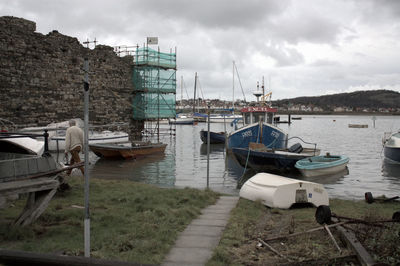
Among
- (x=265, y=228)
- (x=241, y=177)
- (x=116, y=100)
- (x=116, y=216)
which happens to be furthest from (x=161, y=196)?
(x=116, y=100)

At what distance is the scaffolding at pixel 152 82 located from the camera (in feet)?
111

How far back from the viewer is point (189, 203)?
927 centimetres

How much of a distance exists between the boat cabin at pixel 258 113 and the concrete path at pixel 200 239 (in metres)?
16.9

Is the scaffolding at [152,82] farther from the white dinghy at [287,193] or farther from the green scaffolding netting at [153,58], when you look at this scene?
the white dinghy at [287,193]

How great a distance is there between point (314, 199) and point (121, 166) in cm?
1365

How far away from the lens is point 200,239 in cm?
648

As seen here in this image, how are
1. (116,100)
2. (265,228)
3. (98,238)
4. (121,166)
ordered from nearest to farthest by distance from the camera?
(98,238) < (265,228) < (121,166) < (116,100)

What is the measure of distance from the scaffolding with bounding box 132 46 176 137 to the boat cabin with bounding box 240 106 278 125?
9.77 m

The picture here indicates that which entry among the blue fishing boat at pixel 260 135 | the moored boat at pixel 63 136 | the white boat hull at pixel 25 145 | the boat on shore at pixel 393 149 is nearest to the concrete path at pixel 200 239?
the white boat hull at pixel 25 145

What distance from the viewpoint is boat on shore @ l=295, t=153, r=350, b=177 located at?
1791 cm

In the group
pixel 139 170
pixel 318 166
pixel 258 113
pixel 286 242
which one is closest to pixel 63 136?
pixel 139 170

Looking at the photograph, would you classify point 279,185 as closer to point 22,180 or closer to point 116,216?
point 116,216

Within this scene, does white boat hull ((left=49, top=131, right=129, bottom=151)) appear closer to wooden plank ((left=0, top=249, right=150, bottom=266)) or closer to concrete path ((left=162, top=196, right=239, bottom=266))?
concrete path ((left=162, top=196, right=239, bottom=266))

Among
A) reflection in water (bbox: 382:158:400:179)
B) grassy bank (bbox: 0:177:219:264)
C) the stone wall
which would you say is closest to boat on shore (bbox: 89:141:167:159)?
the stone wall
